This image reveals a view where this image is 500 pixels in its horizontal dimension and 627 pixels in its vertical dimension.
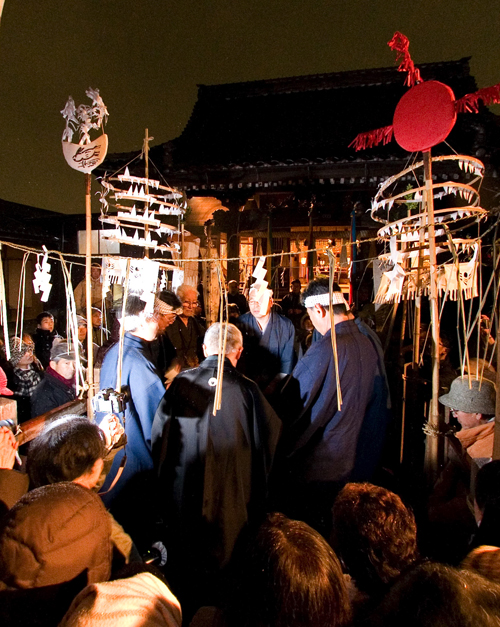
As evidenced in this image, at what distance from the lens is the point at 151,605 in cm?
132

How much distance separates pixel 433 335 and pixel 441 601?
219cm

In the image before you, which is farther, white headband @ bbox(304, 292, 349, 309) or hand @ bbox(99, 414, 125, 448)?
white headband @ bbox(304, 292, 349, 309)

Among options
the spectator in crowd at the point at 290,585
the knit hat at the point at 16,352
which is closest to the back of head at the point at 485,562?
the spectator in crowd at the point at 290,585

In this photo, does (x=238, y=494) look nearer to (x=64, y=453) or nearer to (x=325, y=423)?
(x=325, y=423)

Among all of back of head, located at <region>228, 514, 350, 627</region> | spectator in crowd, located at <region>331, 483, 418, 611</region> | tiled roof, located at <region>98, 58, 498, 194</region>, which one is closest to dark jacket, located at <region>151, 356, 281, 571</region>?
spectator in crowd, located at <region>331, 483, 418, 611</region>

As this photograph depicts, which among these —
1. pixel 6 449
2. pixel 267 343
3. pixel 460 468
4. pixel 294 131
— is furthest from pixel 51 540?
pixel 294 131

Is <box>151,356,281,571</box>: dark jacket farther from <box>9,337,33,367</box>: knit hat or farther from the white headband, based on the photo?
<box>9,337,33,367</box>: knit hat

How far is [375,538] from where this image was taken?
1.64 m

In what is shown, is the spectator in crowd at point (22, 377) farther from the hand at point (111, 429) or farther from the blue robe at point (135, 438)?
the hand at point (111, 429)

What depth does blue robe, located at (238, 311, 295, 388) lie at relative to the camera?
5.98m

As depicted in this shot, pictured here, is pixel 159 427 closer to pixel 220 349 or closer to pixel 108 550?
pixel 220 349

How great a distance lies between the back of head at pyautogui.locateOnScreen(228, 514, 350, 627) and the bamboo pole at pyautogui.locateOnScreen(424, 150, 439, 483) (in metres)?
2.07

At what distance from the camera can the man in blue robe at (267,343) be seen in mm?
5945

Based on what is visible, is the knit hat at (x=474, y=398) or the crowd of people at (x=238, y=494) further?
the knit hat at (x=474, y=398)
